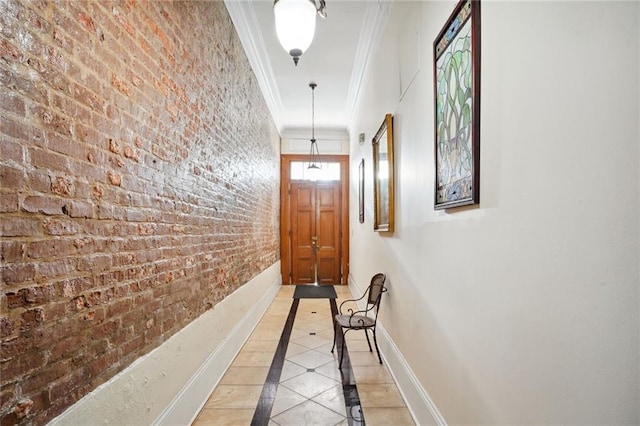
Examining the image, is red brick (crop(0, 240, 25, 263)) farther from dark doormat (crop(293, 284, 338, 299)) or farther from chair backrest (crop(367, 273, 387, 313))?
dark doormat (crop(293, 284, 338, 299))

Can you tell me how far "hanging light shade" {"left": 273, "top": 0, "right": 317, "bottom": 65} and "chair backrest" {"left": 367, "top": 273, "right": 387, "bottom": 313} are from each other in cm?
218

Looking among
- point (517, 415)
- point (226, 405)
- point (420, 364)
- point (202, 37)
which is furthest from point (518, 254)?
point (202, 37)

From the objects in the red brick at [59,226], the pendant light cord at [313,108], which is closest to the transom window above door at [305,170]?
the pendant light cord at [313,108]

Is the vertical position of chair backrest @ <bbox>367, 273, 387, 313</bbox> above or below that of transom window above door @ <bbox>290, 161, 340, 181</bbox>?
below

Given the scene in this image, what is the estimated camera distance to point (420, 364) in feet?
7.13

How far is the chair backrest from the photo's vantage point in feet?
10.7

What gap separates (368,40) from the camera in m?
3.99

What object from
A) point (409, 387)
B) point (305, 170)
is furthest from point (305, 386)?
point (305, 170)

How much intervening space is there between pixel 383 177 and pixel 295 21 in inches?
70.8

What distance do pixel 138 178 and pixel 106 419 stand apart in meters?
1.06

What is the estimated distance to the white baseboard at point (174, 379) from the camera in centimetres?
139

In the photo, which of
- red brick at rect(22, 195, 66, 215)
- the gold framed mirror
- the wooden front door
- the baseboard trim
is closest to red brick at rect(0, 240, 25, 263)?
red brick at rect(22, 195, 66, 215)

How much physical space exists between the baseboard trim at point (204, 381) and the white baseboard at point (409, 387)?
4.73ft

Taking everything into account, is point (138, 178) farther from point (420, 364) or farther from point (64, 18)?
point (420, 364)
